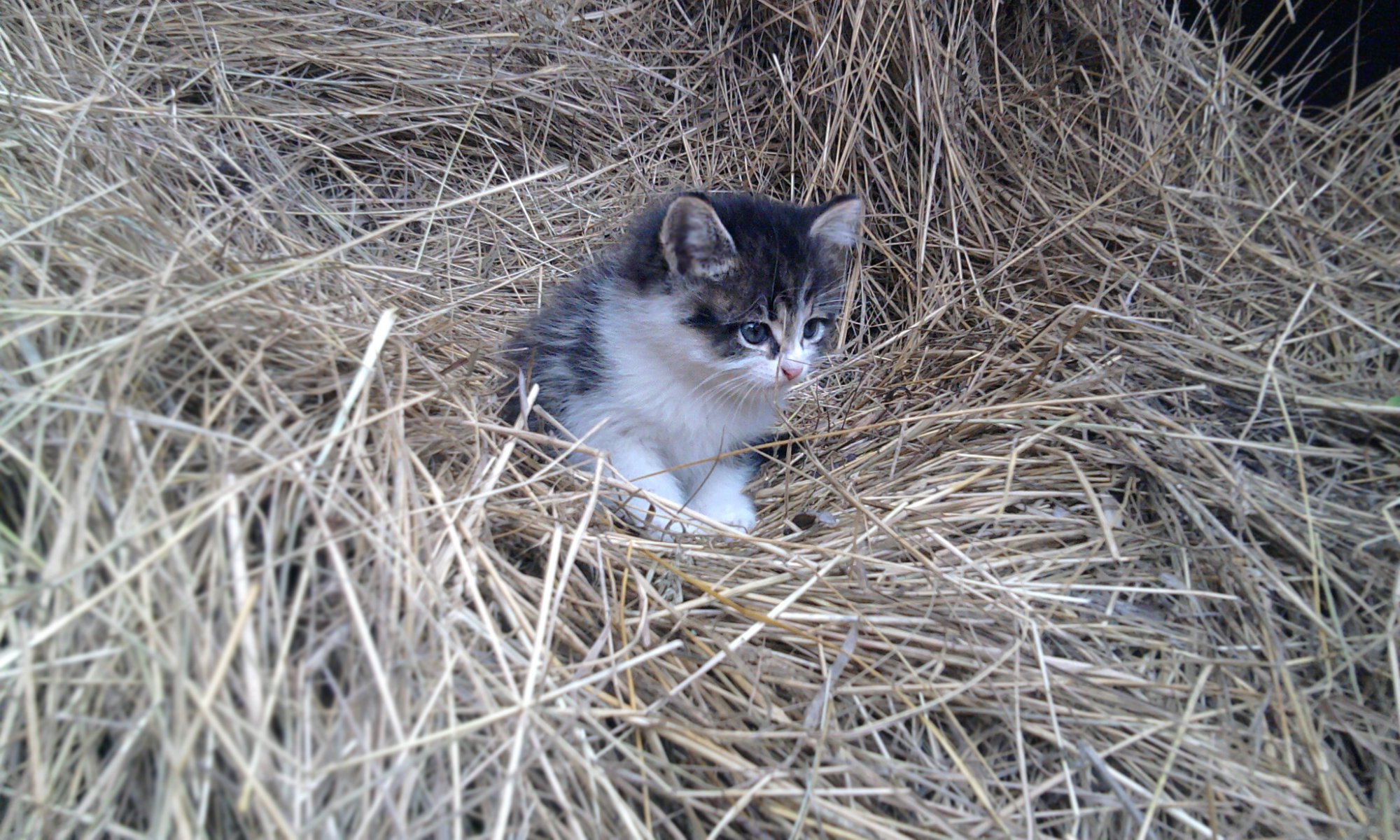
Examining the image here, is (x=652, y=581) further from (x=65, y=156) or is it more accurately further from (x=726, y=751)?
(x=65, y=156)

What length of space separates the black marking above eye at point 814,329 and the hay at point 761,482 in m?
0.31

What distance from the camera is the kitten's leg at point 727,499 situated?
2.42 m

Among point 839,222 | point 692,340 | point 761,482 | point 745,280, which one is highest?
point 839,222

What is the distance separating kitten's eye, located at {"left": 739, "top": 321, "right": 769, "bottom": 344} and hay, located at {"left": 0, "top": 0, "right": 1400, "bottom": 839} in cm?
41

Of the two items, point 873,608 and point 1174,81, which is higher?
point 1174,81

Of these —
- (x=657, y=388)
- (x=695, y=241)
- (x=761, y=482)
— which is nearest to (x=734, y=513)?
(x=761, y=482)

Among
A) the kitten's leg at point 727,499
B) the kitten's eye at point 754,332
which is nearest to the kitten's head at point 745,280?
the kitten's eye at point 754,332

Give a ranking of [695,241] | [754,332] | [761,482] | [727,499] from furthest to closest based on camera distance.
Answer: [761,482] → [727,499] → [754,332] → [695,241]

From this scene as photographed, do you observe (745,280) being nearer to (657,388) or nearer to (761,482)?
(657,388)

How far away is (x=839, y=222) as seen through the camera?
249 cm

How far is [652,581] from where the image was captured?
6.01 feet

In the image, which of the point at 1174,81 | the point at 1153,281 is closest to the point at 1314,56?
the point at 1174,81

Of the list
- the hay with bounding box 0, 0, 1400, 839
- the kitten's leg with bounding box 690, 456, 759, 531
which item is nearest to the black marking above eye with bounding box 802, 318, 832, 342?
the hay with bounding box 0, 0, 1400, 839

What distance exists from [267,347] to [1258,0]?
12.2 ft
